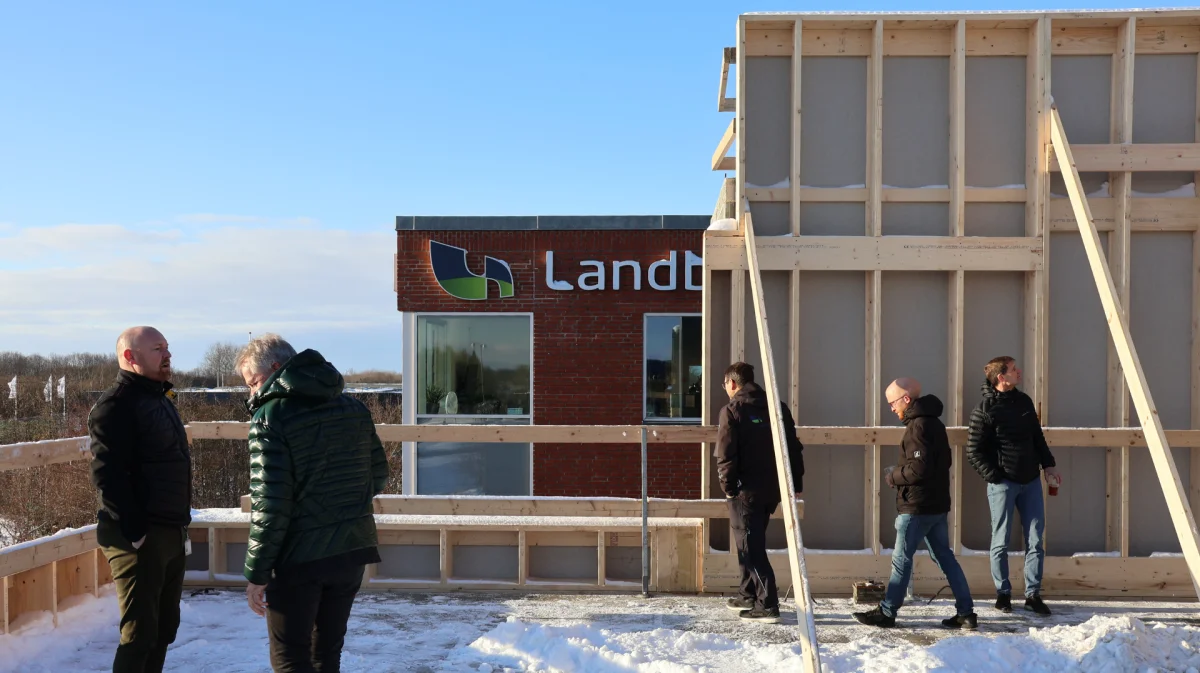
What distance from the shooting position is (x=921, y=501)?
698 cm

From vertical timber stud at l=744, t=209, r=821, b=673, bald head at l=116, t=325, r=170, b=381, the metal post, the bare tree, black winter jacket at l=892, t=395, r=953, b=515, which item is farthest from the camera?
the bare tree

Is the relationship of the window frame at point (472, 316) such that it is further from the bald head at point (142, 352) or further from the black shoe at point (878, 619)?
the bald head at point (142, 352)

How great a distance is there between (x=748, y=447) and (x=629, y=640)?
167 centimetres

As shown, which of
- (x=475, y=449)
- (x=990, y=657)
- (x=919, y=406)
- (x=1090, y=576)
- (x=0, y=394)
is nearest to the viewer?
(x=990, y=657)

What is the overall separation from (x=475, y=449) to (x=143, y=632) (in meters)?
10.8

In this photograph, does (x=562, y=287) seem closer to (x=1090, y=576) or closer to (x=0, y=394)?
(x=1090, y=576)

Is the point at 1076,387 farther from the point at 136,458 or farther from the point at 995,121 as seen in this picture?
the point at 136,458

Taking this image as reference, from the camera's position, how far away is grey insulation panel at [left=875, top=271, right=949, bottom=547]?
27.8ft

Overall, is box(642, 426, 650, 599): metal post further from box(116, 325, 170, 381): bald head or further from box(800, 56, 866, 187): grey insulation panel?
box(116, 325, 170, 381): bald head

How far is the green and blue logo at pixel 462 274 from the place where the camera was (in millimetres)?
16016

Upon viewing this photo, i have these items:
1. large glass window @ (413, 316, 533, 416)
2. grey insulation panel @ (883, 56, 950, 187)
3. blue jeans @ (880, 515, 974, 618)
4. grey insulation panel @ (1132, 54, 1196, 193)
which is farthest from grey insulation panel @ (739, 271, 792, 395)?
large glass window @ (413, 316, 533, 416)

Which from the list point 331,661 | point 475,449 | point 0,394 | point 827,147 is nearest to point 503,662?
point 331,661

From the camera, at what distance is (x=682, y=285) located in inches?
630

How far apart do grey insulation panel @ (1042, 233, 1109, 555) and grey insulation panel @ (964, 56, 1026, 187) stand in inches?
28.5
